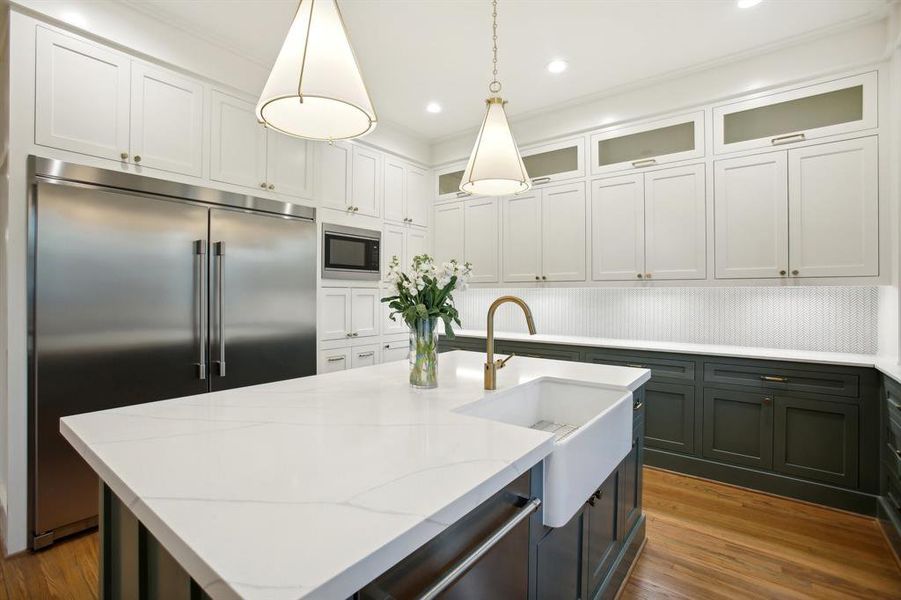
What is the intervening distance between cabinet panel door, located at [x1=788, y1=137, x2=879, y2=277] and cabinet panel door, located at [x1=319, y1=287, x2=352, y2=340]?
324 cm

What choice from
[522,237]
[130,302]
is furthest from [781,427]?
[130,302]

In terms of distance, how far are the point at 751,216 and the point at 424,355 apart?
266cm

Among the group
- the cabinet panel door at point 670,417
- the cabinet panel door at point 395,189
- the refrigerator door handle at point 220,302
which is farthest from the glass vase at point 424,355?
the cabinet panel door at point 395,189

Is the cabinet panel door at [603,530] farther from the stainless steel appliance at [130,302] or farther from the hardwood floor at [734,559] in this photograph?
the stainless steel appliance at [130,302]

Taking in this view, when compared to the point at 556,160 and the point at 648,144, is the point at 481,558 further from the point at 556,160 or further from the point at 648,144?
the point at 556,160

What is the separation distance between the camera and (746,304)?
3297mm

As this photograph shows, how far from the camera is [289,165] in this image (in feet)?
10.7

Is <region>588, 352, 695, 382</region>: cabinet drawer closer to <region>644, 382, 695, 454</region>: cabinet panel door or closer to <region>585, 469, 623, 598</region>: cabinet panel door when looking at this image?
<region>644, 382, 695, 454</region>: cabinet panel door

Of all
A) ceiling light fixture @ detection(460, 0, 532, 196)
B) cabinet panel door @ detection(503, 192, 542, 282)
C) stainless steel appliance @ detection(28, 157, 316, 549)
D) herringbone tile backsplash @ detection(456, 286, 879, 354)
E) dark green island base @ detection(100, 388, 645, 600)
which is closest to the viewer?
dark green island base @ detection(100, 388, 645, 600)

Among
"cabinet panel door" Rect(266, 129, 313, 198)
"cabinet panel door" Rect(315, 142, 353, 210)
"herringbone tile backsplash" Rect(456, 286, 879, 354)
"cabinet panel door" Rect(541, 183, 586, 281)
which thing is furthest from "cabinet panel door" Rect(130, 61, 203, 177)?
"herringbone tile backsplash" Rect(456, 286, 879, 354)

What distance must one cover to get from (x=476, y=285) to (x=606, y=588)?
312 cm

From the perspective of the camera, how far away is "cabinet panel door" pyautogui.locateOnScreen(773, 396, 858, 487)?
2568 millimetres

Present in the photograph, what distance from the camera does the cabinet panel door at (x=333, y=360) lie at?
3.45 m

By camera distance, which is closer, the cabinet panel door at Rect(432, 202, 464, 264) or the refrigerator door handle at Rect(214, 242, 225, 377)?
the refrigerator door handle at Rect(214, 242, 225, 377)
